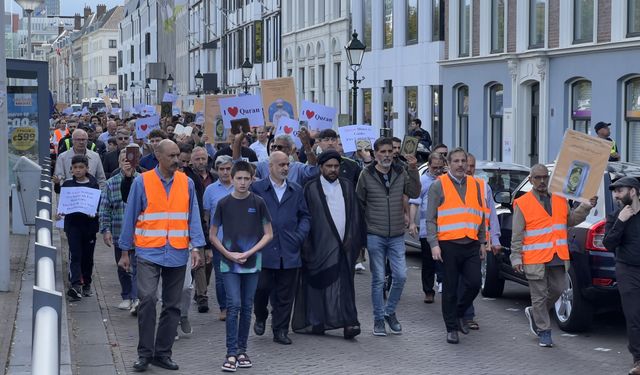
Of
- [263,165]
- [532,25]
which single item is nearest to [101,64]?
[532,25]

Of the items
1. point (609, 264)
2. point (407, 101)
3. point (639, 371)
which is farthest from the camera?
point (407, 101)

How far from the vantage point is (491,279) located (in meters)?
13.0

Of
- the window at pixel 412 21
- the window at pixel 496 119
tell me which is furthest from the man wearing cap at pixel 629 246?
the window at pixel 412 21

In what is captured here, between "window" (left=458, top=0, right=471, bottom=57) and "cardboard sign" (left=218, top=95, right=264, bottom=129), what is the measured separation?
54.0 feet

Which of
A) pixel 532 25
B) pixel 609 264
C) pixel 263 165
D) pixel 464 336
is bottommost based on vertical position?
pixel 464 336

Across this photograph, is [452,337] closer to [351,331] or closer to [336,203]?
[351,331]

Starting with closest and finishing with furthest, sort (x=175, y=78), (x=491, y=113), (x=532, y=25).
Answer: (x=532, y=25) < (x=491, y=113) < (x=175, y=78)

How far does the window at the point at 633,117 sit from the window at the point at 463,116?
9.44 m

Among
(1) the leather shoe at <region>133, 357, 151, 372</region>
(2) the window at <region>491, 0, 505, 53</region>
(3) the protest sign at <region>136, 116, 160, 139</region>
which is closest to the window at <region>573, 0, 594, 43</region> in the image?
(2) the window at <region>491, 0, 505, 53</region>

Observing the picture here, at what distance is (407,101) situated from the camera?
39.1 metres

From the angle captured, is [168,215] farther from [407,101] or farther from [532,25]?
[407,101]

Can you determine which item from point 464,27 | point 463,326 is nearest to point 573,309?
point 463,326

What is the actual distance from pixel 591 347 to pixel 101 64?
14296 cm

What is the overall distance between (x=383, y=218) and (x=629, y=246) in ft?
8.13
